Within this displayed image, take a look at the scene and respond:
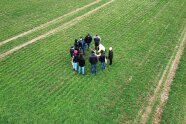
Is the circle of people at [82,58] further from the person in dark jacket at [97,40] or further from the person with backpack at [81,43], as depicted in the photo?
the person in dark jacket at [97,40]

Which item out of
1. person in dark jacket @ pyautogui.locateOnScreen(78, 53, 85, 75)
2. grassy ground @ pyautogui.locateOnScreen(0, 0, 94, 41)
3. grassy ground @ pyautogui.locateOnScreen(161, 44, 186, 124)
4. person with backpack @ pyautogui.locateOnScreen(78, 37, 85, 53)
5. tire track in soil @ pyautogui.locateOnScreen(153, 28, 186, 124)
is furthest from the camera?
grassy ground @ pyautogui.locateOnScreen(0, 0, 94, 41)

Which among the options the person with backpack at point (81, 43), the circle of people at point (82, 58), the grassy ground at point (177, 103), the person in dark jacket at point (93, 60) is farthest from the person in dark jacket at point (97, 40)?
the grassy ground at point (177, 103)

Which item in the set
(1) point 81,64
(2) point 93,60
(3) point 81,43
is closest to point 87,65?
(1) point 81,64

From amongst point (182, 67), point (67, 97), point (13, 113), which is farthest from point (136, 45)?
point (13, 113)

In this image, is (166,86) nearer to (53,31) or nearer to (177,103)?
(177,103)

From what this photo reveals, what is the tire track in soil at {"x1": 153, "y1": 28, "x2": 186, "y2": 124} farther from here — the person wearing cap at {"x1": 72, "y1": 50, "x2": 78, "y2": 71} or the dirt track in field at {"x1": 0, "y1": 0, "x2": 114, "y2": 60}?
the dirt track in field at {"x1": 0, "y1": 0, "x2": 114, "y2": 60}

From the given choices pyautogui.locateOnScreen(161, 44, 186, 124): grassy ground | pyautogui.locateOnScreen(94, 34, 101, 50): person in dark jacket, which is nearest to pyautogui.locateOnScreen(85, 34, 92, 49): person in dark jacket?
pyautogui.locateOnScreen(94, 34, 101, 50): person in dark jacket
